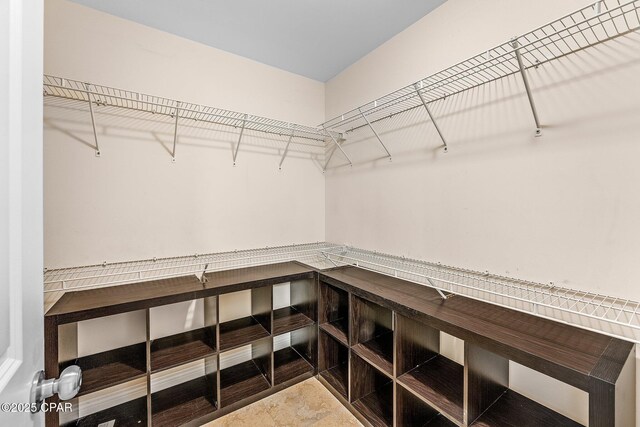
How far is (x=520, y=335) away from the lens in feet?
3.26

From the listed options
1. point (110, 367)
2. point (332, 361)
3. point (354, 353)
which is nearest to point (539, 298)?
point (354, 353)

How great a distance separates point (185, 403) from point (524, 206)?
2136mm

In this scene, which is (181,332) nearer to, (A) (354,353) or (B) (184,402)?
(B) (184,402)

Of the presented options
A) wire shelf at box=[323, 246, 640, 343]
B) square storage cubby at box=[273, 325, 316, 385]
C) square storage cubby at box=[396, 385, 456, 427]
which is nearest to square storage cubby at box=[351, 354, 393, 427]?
square storage cubby at box=[396, 385, 456, 427]

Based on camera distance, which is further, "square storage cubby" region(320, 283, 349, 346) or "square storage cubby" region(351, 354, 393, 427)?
"square storage cubby" region(320, 283, 349, 346)

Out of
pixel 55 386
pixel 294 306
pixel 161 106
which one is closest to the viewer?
pixel 55 386

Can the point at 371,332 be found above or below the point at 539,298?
below

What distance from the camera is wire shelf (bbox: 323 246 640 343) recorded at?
0.99m

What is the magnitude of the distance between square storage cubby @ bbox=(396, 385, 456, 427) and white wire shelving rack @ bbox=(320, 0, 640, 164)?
1.37m

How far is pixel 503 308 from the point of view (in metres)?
1.23

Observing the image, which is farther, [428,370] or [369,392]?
Result: [369,392]

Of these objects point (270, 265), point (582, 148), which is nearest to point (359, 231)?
point (270, 265)

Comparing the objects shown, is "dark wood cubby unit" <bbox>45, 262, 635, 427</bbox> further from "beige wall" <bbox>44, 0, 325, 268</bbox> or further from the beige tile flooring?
"beige wall" <bbox>44, 0, 325, 268</bbox>

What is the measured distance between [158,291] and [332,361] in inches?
48.2
